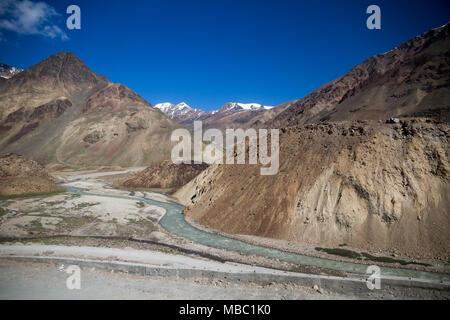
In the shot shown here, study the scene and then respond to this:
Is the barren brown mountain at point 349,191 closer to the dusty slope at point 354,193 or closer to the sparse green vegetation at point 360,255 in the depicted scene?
the dusty slope at point 354,193

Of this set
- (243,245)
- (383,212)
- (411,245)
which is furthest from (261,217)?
(411,245)

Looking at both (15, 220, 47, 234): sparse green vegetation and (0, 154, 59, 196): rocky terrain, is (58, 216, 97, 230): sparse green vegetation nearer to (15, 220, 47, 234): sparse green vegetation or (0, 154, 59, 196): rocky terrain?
(15, 220, 47, 234): sparse green vegetation

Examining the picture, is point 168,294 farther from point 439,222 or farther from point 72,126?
point 72,126

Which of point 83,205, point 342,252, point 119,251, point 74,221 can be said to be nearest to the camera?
point 119,251

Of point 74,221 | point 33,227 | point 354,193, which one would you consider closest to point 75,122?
point 74,221

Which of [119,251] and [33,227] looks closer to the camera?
[119,251]

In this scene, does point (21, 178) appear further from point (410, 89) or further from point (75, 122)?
point (75, 122)
